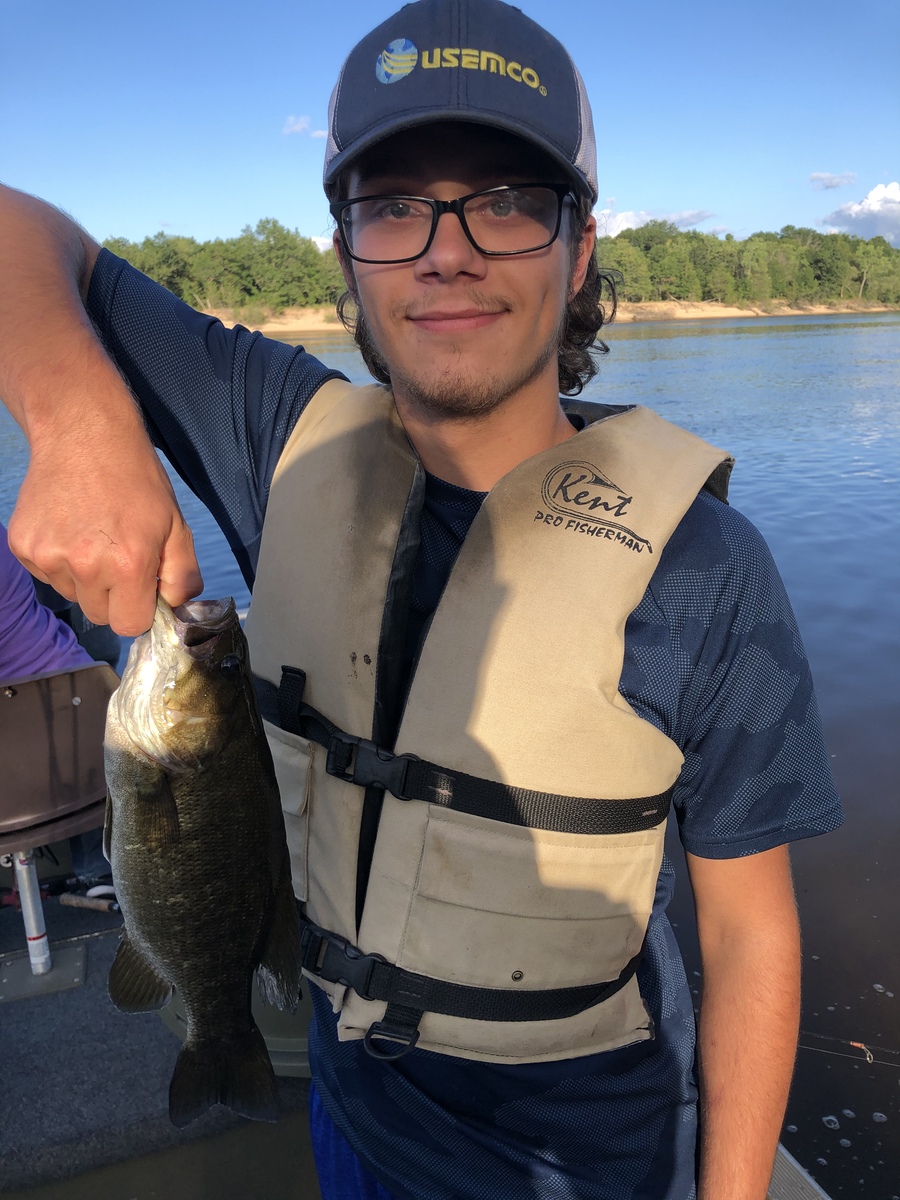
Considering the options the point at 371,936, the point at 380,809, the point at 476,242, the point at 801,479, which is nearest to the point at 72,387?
the point at 476,242

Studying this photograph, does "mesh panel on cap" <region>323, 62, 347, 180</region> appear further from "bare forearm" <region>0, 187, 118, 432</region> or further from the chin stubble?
"bare forearm" <region>0, 187, 118, 432</region>

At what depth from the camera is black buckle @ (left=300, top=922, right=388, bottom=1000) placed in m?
1.74

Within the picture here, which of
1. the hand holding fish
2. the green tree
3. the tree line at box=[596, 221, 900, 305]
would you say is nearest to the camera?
the hand holding fish

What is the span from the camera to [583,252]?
7.42 ft

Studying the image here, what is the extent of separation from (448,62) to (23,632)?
9.86ft

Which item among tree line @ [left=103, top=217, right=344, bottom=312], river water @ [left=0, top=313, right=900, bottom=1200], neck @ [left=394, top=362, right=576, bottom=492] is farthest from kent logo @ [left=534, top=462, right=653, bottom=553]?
tree line @ [left=103, top=217, right=344, bottom=312]

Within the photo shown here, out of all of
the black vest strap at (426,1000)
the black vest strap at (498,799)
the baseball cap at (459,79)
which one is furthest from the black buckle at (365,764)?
the baseball cap at (459,79)

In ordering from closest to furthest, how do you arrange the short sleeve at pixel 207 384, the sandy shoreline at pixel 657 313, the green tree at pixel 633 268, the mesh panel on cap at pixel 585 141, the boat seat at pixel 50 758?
the mesh panel on cap at pixel 585 141
the short sleeve at pixel 207 384
the boat seat at pixel 50 758
the sandy shoreline at pixel 657 313
the green tree at pixel 633 268

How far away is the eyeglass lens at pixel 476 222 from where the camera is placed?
71.9 inches

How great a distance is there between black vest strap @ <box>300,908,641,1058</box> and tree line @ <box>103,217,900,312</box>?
5636cm

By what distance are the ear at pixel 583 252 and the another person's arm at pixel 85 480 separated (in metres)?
1.26

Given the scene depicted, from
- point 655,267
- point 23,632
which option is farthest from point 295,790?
point 655,267

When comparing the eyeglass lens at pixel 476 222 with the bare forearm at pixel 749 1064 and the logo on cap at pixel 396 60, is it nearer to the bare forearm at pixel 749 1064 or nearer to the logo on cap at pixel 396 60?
the logo on cap at pixel 396 60

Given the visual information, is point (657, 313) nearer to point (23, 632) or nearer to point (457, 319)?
point (23, 632)
